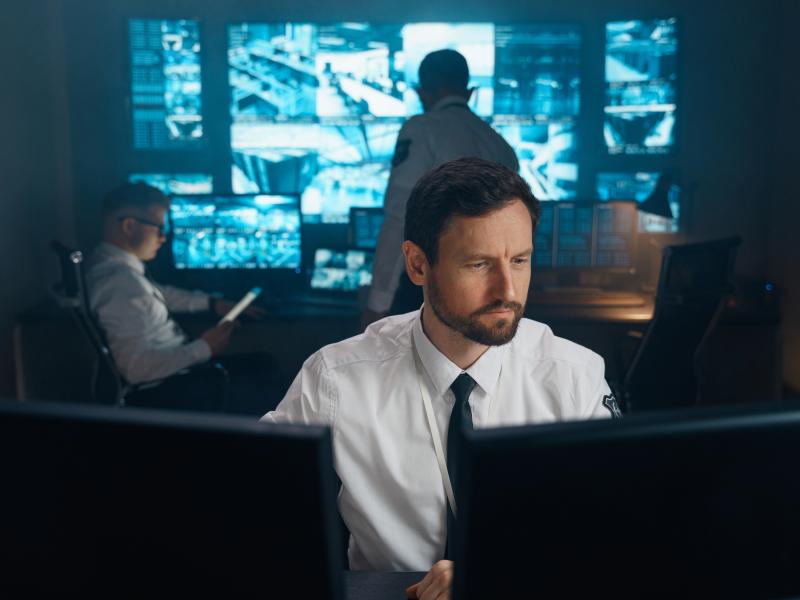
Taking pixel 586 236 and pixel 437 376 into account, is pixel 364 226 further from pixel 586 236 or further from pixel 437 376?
pixel 437 376

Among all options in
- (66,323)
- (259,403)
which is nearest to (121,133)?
(66,323)

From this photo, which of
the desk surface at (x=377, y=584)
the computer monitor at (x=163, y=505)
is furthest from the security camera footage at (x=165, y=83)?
the computer monitor at (x=163, y=505)

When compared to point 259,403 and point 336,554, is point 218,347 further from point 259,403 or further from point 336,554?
point 336,554

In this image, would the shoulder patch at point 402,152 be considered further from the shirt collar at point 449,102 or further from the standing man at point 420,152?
the shirt collar at point 449,102

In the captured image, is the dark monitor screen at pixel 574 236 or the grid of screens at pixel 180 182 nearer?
the dark monitor screen at pixel 574 236

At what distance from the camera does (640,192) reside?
13.2 ft

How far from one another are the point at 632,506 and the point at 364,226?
318 cm

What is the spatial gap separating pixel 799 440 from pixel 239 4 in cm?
379

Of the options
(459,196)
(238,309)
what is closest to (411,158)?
(238,309)

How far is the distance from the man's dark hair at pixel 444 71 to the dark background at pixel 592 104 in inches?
47.9

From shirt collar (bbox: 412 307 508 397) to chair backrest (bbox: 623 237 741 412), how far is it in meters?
1.65

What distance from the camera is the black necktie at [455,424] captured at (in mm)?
1163

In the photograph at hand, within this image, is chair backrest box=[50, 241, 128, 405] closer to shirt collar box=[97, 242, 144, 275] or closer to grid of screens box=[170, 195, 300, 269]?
shirt collar box=[97, 242, 144, 275]

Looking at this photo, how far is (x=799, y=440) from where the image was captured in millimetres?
664
